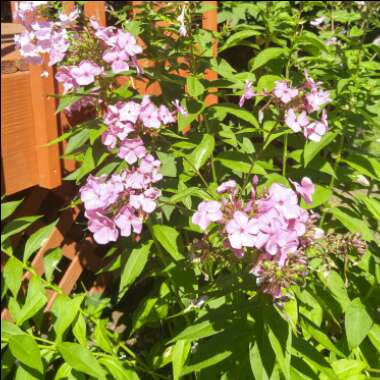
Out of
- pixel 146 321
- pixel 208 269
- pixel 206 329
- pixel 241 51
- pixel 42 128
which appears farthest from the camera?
pixel 241 51

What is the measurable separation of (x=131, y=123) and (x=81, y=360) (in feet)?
2.56

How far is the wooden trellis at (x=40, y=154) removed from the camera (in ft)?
8.42

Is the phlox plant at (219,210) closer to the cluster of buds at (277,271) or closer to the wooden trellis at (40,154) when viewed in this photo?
the cluster of buds at (277,271)

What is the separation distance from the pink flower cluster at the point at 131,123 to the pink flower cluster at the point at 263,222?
1.59 feet

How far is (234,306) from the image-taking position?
148 centimetres

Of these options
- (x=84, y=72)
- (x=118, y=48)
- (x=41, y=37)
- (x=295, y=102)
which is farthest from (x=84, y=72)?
(x=295, y=102)

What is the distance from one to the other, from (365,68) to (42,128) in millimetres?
1529

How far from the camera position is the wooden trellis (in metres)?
2.57

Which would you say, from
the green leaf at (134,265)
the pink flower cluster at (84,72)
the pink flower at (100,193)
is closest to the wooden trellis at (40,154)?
the pink flower cluster at (84,72)

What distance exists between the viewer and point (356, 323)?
67.2 inches

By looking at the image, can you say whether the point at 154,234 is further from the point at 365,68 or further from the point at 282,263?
the point at 365,68

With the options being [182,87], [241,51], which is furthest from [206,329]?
[241,51]

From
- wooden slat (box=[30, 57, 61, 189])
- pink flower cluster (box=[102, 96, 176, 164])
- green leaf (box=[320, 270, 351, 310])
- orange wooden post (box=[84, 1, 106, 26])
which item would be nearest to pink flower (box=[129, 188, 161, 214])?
pink flower cluster (box=[102, 96, 176, 164])

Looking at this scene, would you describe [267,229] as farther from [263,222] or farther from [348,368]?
[348,368]
